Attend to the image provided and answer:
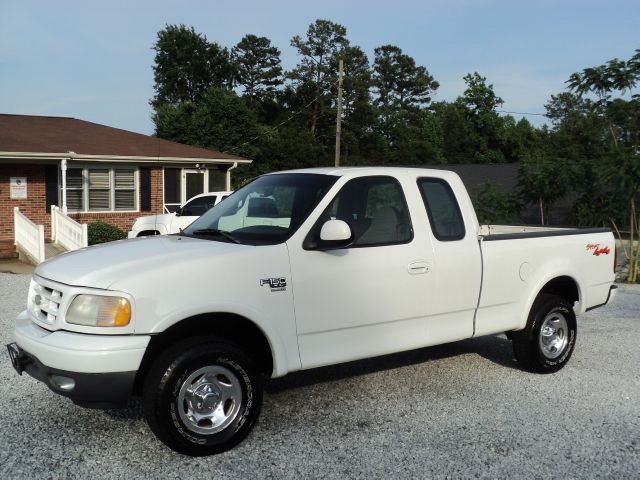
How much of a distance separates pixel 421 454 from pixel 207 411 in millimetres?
1454

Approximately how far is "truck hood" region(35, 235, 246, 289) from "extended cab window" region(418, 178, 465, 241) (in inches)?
68.6

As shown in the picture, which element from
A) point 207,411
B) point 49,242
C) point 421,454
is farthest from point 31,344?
point 49,242

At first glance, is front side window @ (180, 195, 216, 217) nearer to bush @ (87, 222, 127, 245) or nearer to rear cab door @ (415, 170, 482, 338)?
bush @ (87, 222, 127, 245)

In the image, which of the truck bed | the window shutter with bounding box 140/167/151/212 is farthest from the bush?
the truck bed

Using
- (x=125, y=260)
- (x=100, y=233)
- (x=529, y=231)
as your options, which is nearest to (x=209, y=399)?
(x=125, y=260)

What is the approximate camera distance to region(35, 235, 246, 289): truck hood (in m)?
4.01

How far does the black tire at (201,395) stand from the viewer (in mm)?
3996

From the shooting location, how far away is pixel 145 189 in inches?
830

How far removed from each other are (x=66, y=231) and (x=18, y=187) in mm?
3161

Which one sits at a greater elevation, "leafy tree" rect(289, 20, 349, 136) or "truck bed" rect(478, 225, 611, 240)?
"leafy tree" rect(289, 20, 349, 136)

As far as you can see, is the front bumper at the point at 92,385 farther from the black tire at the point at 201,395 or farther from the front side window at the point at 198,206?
the front side window at the point at 198,206

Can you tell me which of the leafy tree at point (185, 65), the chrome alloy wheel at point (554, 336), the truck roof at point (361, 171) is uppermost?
the leafy tree at point (185, 65)

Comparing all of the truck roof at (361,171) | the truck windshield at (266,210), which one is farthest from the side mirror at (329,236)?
the truck roof at (361,171)

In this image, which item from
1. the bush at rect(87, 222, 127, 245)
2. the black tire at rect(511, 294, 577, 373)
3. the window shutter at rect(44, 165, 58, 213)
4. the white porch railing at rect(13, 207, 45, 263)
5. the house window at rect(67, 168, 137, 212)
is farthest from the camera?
the house window at rect(67, 168, 137, 212)
